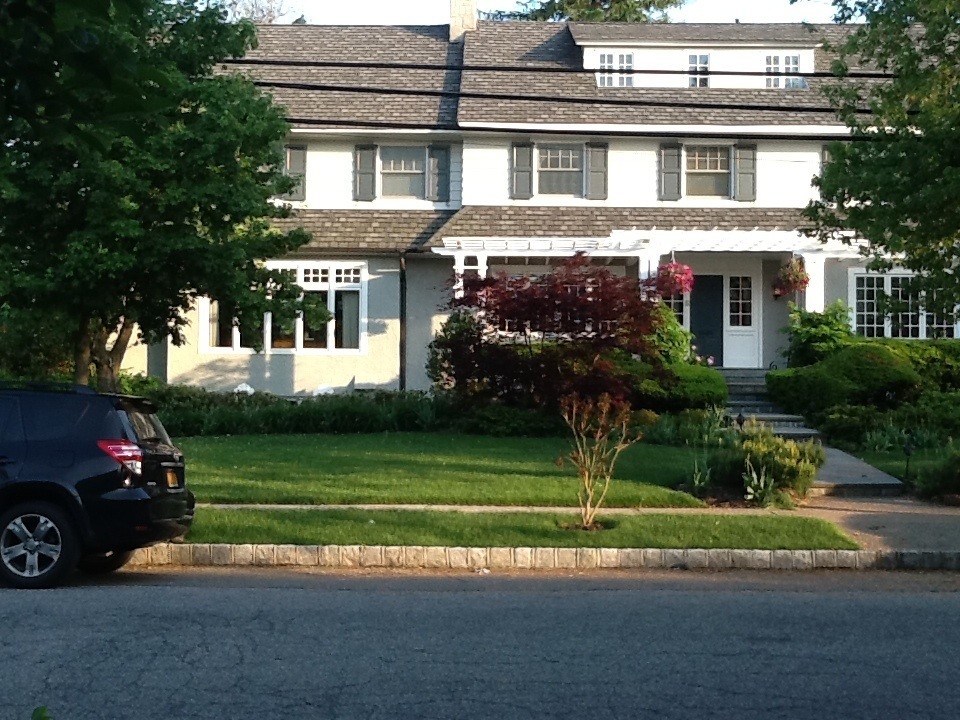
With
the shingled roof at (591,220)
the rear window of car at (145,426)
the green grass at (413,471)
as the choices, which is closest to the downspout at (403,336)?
the shingled roof at (591,220)

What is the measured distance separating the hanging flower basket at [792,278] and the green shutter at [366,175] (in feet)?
30.2

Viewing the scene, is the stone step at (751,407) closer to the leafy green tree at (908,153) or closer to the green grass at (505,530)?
the leafy green tree at (908,153)

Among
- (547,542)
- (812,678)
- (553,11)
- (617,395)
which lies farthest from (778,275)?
(553,11)

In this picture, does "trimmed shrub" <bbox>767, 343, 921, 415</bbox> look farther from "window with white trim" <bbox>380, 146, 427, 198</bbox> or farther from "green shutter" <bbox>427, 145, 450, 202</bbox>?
"window with white trim" <bbox>380, 146, 427, 198</bbox>

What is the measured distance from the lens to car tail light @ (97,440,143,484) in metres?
10.3

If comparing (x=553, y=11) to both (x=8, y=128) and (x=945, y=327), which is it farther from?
(x=8, y=128)

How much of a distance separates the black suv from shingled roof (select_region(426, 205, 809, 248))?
15778 millimetres

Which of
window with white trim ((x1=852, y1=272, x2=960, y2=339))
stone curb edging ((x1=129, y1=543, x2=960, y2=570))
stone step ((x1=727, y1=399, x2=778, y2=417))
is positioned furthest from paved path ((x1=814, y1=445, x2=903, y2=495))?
window with white trim ((x1=852, y1=272, x2=960, y2=339))

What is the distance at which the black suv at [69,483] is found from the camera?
1009 cm

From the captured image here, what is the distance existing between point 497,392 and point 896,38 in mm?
8738

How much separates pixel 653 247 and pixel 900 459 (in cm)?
822

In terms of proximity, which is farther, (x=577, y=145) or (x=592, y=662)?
(x=577, y=145)

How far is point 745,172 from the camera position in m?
27.3

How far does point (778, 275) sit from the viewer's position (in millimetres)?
26719
